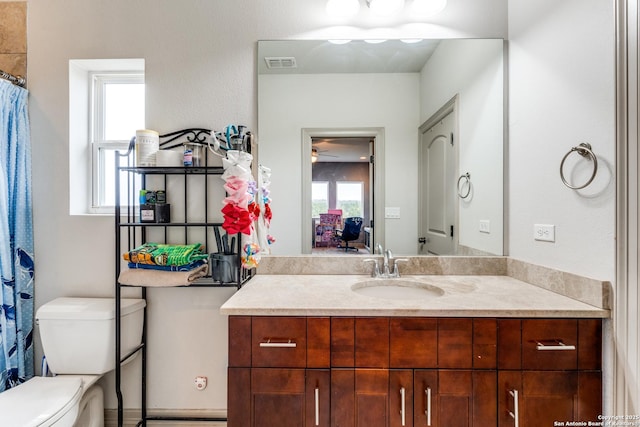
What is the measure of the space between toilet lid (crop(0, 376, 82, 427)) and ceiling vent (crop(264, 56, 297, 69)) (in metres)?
1.87

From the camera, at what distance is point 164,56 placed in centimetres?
167

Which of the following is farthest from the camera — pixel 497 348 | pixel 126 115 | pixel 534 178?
pixel 126 115

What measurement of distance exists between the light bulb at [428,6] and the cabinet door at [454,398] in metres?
1.77

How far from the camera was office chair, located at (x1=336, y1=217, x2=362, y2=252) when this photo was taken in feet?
5.56

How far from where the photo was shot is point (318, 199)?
66.8 inches

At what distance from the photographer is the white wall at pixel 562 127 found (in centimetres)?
109

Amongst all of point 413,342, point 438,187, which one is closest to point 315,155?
point 438,187

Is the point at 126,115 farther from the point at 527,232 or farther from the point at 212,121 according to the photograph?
the point at 527,232

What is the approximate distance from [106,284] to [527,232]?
229 centimetres

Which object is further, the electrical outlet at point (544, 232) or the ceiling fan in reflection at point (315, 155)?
the ceiling fan in reflection at point (315, 155)

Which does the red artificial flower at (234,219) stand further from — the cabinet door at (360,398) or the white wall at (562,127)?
the white wall at (562,127)

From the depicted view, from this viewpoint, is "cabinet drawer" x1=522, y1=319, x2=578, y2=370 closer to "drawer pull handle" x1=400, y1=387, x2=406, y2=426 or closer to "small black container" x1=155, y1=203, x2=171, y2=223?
"drawer pull handle" x1=400, y1=387, x2=406, y2=426

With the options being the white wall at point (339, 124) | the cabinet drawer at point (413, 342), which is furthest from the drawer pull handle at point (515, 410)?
the white wall at point (339, 124)

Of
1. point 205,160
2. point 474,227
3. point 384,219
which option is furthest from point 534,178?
point 205,160
